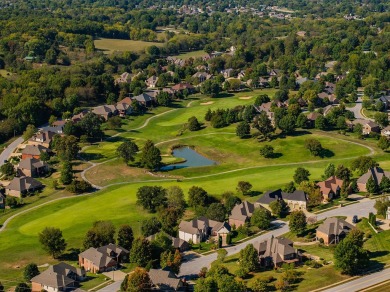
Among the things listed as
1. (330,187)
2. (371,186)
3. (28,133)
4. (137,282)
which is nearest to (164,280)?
(137,282)

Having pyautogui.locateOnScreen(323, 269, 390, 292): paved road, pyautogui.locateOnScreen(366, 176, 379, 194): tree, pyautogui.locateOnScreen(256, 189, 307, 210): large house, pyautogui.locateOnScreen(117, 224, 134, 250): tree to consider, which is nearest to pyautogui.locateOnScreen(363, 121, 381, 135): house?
pyautogui.locateOnScreen(366, 176, 379, 194): tree

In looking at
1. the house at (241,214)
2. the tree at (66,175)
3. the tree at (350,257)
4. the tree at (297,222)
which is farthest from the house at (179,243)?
the tree at (66,175)

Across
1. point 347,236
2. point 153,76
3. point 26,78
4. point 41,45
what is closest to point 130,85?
point 153,76

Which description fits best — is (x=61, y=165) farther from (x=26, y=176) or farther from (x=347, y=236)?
(x=347, y=236)

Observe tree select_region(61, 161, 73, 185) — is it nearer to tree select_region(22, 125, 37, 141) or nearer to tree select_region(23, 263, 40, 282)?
tree select_region(22, 125, 37, 141)

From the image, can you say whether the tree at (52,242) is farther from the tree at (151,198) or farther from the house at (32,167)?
the house at (32,167)
